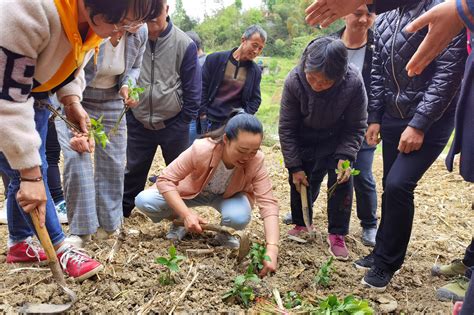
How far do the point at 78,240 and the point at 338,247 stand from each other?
1.69 meters

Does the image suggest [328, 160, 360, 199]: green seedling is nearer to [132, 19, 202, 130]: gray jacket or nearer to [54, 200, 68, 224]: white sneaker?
[132, 19, 202, 130]: gray jacket

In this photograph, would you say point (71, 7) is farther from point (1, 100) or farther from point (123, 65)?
point (123, 65)

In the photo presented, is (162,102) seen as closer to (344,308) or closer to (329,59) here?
(329,59)

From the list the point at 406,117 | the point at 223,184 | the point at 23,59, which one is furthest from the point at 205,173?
the point at 23,59

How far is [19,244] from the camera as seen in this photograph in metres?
2.39

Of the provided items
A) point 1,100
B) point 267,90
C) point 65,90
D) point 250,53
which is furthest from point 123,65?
point 267,90

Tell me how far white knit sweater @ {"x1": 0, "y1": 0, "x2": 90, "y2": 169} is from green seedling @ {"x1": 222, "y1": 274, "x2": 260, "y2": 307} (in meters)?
1.02

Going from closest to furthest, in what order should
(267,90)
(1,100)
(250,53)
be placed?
(1,100) → (250,53) → (267,90)

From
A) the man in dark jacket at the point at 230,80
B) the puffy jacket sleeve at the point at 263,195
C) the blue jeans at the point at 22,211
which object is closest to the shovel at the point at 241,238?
the puffy jacket sleeve at the point at 263,195

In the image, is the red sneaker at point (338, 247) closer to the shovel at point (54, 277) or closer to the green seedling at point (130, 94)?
the green seedling at point (130, 94)

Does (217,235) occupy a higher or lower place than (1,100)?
lower

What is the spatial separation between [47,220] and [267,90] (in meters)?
16.5

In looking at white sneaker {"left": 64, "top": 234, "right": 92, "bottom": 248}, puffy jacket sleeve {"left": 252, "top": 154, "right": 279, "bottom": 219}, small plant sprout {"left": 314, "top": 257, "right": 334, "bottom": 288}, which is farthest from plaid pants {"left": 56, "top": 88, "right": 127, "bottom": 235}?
small plant sprout {"left": 314, "top": 257, "right": 334, "bottom": 288}

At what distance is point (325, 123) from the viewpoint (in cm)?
297
